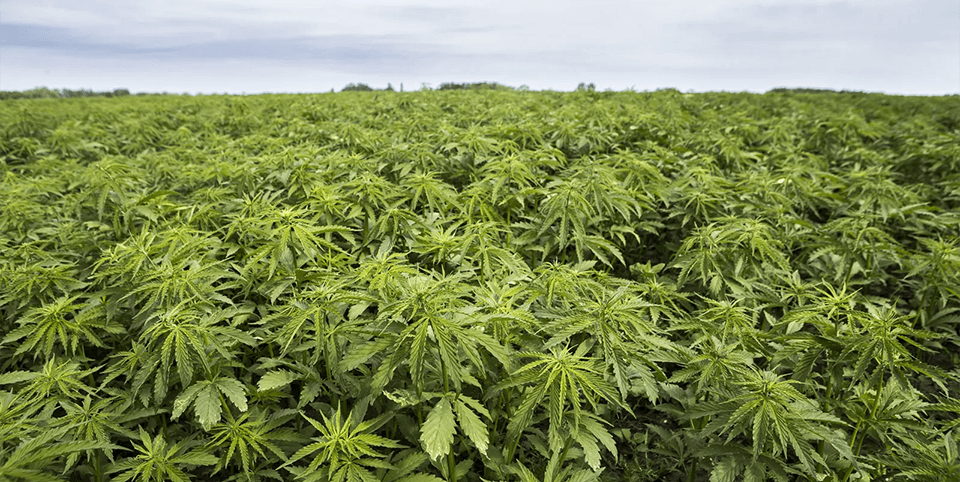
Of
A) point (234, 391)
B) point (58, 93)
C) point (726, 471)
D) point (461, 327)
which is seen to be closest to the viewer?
point (461, 327)

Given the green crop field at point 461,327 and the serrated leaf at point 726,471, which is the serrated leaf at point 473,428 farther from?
the serrated leaf at point 726,471

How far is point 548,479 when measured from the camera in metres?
2.20

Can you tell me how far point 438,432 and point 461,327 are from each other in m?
0.44

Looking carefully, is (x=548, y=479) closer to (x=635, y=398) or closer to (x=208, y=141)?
(x=635, y=398)

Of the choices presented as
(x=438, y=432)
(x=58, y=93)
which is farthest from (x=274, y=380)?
(x=58, y=93)

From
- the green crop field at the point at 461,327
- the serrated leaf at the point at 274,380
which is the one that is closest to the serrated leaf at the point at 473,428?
the green crop field at the point at 461,327

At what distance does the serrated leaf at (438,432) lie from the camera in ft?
6.35

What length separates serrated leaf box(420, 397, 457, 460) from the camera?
76.3 inches

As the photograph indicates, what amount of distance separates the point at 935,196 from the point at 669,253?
14.1ft

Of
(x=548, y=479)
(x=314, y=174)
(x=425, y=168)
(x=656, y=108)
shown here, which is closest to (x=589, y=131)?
(x=425, y=168)

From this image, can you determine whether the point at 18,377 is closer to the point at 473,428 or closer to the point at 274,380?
the point at 274,380

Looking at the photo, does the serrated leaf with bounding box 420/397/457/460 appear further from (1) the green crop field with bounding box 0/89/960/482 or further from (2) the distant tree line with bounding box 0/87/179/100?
(2) the distant tree line with bounding box 0/87/179/100

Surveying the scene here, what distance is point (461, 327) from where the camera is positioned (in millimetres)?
2135

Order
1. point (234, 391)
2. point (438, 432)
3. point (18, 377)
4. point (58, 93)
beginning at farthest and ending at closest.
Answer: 1. point (58, 93)
2. point (18, 377)
3. point (234, 391)
4. point (438, 432)
